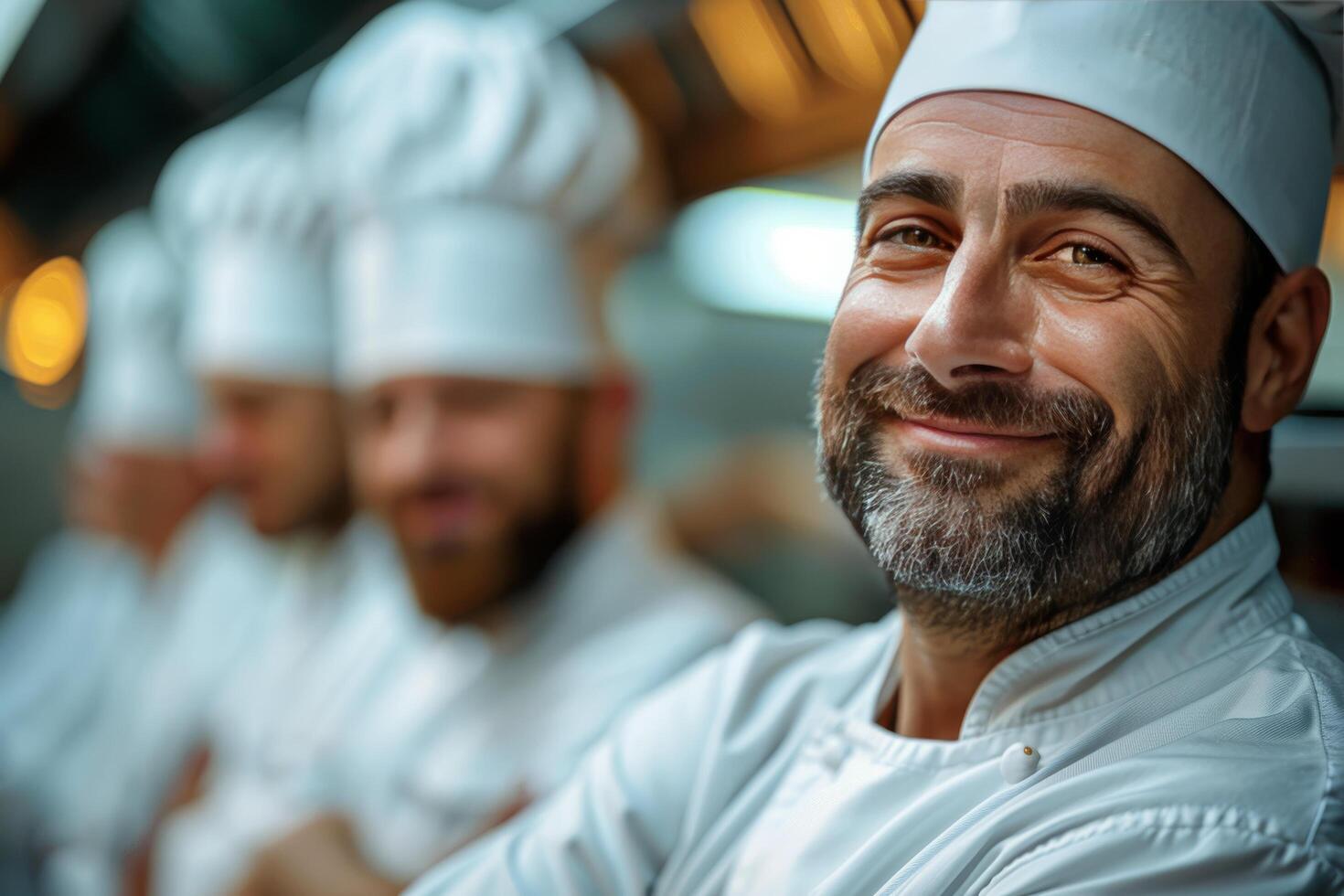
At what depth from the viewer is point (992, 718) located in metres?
0.92

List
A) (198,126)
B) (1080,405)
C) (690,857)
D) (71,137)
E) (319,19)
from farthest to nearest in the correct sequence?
(71,137), (198,126), (319,19), (690,857), (1080,405)

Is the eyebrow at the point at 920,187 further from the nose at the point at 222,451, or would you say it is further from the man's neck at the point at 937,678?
the nose at the point at 222,451

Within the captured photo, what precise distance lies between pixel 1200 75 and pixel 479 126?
122 cm

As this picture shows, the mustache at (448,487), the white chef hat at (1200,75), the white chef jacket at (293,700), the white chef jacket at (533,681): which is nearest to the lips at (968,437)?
the white chef hat at (1200,75)

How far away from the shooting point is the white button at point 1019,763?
862 mm

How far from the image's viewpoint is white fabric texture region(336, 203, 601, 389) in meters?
1.86

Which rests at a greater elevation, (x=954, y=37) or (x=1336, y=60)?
(x=954, y=37)

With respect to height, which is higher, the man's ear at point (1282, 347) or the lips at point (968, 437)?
the lips at point (968, 437)

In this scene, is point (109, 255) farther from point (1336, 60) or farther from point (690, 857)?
point (1336, 60)

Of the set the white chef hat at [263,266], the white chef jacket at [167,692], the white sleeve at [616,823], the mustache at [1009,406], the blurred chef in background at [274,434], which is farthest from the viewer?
the white chef jacket at [167,692]

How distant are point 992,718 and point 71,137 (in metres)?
4.20

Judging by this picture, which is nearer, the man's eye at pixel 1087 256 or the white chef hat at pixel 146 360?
the man's eye at pixel 1087 256

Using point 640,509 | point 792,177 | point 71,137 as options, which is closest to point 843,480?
point 640,509

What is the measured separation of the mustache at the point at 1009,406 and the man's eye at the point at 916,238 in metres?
0.10
